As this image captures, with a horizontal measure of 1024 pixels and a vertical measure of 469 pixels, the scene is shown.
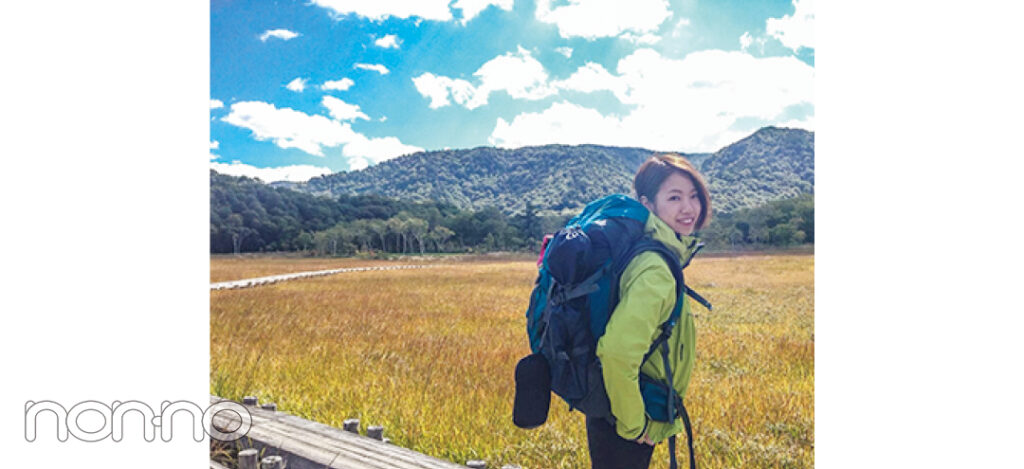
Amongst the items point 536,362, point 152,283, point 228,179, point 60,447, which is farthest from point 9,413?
point 228,179

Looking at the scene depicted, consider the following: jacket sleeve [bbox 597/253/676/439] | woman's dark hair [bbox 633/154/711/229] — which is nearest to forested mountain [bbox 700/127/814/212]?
woman's dark hair [bbox 633/154/711/229]

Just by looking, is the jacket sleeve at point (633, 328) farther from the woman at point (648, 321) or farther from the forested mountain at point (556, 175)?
the forested mountain at point (556, 175)

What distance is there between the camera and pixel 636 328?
4.41ft

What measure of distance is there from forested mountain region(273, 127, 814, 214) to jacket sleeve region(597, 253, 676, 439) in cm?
1722

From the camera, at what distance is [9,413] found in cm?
438

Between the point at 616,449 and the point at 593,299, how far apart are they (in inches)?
16.8

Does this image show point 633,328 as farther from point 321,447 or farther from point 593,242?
point 321,447

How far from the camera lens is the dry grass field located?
9.92ft

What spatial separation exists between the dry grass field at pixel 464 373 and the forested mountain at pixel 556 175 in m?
11.6

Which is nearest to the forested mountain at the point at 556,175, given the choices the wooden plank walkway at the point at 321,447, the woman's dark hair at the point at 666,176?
the wooden plank walkway at the point at 321,447

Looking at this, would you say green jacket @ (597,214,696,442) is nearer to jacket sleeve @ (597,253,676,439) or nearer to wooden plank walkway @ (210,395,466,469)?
jacket sleeve @ (597,253,676,439)
